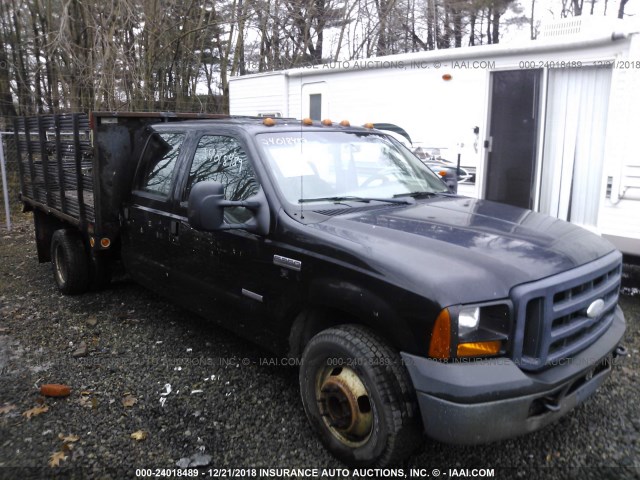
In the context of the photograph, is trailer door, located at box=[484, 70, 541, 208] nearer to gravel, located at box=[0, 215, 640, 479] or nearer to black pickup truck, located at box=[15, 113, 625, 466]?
gravel, located at box=[0, 215, 640, 479]

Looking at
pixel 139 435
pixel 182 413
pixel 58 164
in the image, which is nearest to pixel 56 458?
pixel 139 435

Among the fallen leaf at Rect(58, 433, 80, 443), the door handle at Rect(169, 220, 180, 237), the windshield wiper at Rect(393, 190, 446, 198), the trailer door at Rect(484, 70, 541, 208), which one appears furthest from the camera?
the trailer door at Rect(484, 70, 541, 208)

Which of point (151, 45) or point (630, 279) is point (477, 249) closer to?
point (630, 279)

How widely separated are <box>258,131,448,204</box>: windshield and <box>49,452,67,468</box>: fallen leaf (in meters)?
1.99

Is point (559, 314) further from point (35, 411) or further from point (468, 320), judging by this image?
point (35, 411)

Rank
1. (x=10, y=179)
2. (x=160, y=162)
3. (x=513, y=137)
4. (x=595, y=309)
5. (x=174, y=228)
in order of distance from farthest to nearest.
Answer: (x=10, y=179)
(x=513, y=137)
(x=160, y=162)
(x=174, y=228)
(x=595, y=309)

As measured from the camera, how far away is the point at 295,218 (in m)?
→ 3.39

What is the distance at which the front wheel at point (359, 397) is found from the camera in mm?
2727

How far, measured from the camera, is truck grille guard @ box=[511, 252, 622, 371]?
264 centimetres

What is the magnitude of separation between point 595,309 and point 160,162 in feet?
11.5

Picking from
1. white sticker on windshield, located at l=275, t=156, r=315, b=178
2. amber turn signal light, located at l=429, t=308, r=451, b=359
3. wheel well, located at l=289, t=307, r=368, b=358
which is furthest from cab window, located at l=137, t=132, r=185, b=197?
amber turn signal light, located at l=429, t=308, r=451, b=359

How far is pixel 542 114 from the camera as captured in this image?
609 cm

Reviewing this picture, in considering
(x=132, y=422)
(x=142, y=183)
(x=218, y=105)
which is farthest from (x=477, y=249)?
(x=218, y=105)

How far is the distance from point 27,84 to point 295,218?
14300mm
